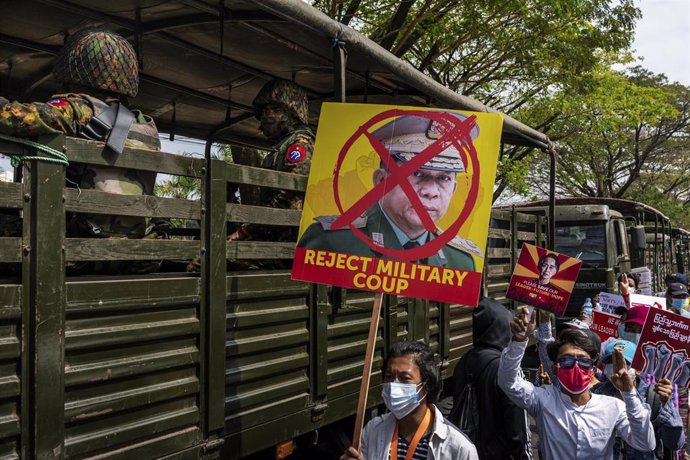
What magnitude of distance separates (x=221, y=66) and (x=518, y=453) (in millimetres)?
3315

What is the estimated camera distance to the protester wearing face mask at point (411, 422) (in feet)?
8.13

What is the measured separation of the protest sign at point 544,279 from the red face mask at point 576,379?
768 mm

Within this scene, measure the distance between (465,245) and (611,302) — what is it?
3.88m

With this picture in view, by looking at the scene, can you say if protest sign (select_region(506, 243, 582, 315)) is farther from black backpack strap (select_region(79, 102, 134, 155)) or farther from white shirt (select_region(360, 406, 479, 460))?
black backpack strap (select_region(79, 102, 134, 155))

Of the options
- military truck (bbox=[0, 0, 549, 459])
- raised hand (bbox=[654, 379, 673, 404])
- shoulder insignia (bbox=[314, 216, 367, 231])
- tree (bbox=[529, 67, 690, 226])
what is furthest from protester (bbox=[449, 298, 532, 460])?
tree (bbox=[529, 67, 690, 226])

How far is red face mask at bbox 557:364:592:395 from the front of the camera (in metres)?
3.04

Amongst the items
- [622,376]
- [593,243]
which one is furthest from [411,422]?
[593,243]

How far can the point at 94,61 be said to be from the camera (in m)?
3.06

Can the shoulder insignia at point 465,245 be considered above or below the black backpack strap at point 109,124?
below

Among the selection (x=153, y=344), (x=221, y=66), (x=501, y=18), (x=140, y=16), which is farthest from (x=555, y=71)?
(x=153, y=344)

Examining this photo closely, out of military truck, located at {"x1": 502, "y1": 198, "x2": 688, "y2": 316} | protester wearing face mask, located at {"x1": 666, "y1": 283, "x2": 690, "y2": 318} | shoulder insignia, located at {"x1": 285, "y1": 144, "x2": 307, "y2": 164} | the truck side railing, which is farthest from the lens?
military truck, located at {"x1": 502, "y1": 198, "x2": 688, "y2": 316}

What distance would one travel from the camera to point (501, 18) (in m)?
12.0

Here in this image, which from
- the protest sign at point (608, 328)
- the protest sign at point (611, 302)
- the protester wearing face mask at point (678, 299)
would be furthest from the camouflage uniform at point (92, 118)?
the protester wearing face mask at point (678, 299)

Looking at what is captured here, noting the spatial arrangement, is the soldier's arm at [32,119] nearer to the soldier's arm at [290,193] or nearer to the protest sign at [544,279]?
the soldier's arm at [290,193]
